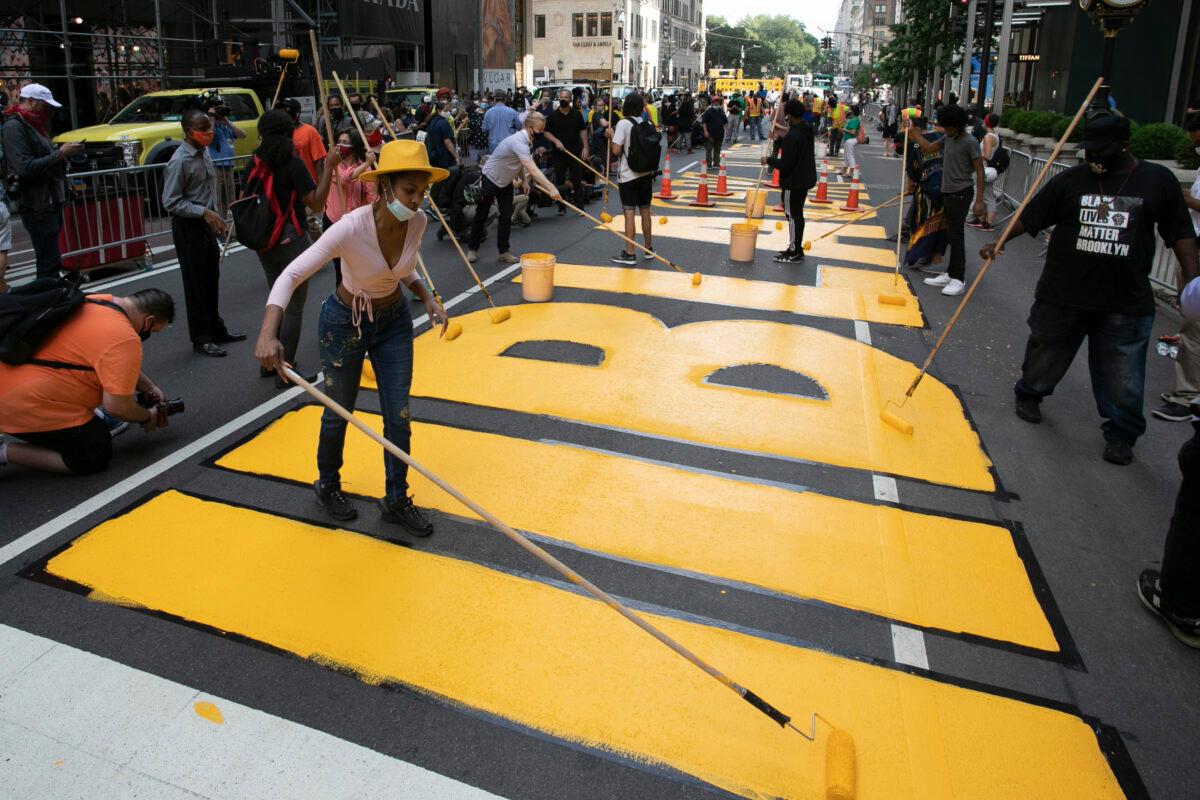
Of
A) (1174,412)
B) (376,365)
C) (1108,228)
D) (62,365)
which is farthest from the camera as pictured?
(1174,412)

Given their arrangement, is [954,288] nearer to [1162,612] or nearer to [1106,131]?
[1106,131]

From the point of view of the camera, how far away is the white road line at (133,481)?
4.41 m

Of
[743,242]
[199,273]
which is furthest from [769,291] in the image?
[199,273]

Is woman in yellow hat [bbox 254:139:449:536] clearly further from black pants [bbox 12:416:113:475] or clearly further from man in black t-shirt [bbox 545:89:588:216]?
man in black t-shirt [bbox 545:89:588:216]

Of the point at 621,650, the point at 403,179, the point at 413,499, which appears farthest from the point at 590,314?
the point at 621,650

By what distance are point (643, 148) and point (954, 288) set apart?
4.10 metres

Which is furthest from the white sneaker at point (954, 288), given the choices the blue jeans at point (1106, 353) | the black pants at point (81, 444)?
the black pants at point (81, 444)

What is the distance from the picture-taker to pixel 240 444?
5.68 meters

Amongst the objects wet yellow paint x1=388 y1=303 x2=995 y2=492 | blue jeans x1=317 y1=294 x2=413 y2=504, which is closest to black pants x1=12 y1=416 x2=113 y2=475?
blue jeans x1=317 y1=294 x2=413 y2=504

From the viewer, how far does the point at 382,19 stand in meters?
32.8

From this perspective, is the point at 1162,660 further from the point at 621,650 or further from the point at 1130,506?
the point at 621,650

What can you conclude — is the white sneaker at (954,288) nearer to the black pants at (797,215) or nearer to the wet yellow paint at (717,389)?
the black pants at (797,215)

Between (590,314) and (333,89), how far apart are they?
13844 mm

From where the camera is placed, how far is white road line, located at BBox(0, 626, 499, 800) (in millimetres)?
2934
